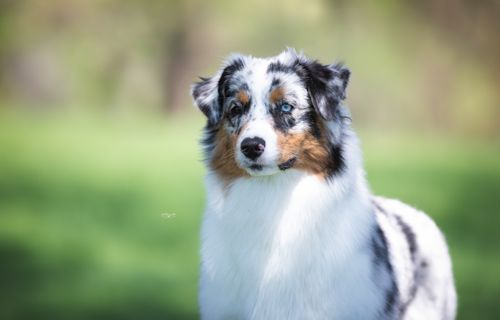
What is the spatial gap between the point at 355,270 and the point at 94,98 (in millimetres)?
5556

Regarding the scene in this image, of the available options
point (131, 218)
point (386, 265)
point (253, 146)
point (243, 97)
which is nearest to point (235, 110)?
point (243, 97)

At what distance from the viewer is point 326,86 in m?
4.01

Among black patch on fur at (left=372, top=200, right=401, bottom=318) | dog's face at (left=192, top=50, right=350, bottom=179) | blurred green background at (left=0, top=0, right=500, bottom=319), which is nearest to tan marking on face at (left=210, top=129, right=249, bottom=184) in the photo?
dog's face at (left=192, top=50, right=350, bottom=179)

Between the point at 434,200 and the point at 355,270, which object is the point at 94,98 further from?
the point at 355,270

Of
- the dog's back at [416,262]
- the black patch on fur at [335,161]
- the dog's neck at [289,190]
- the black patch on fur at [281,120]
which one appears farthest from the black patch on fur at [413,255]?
the black patch on fur at [281,120]

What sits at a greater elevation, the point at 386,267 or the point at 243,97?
the point at 243,97

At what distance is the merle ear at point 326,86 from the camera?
156 inches

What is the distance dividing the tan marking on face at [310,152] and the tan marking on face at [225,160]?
0.27 metres

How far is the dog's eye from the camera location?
13.0ft

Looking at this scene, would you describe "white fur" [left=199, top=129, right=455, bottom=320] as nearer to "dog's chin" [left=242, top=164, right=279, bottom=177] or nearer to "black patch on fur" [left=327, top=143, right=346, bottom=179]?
"black patch on fur" [left=327, top=143, right=346, bottom=179]

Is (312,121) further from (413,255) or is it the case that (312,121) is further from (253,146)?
(413,255)

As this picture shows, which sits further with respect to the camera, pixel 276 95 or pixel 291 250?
pixel 291 250

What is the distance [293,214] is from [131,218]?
3404 millimetres

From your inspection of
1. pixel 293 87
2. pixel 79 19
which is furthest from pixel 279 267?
pixel 79 19
